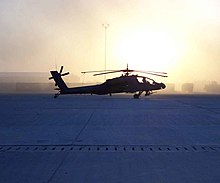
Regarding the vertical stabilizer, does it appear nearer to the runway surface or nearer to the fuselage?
the fuselage

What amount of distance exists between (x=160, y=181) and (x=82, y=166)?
2134 millimetres

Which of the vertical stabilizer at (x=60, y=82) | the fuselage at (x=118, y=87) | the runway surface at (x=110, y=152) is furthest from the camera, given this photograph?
the vertical stabilizer at (x=60, y=82)

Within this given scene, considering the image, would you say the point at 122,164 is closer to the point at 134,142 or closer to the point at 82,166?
the point at 82,166

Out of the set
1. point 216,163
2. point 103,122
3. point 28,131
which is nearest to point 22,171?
point 216,163

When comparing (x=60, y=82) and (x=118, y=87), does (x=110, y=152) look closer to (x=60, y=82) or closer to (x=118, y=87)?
(x=118, y=87)

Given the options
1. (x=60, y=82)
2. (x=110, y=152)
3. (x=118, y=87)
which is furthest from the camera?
(x=60, y=82)

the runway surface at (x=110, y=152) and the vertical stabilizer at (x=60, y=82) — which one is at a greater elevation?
the vertical stabilizer at (x=60, y=82)

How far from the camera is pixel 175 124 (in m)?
18.0

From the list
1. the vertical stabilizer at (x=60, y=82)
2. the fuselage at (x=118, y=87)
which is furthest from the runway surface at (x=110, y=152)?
the vertical stabilizer at (x=60, y=82)

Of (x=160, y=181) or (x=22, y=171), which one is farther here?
(x=22, y=171)

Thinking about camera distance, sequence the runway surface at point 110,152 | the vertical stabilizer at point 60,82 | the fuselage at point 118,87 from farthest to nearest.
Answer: the vertical stabilizer at point 60,82
the fuselage at point 118,87
the runway surface at point 110,152

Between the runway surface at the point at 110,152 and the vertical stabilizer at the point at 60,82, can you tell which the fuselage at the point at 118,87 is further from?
the runway surface at the point at 110,152

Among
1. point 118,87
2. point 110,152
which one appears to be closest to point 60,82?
point 118,87

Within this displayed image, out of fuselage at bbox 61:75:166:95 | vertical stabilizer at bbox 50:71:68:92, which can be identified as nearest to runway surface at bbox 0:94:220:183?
fuselage at bbox 61:75:166:95
